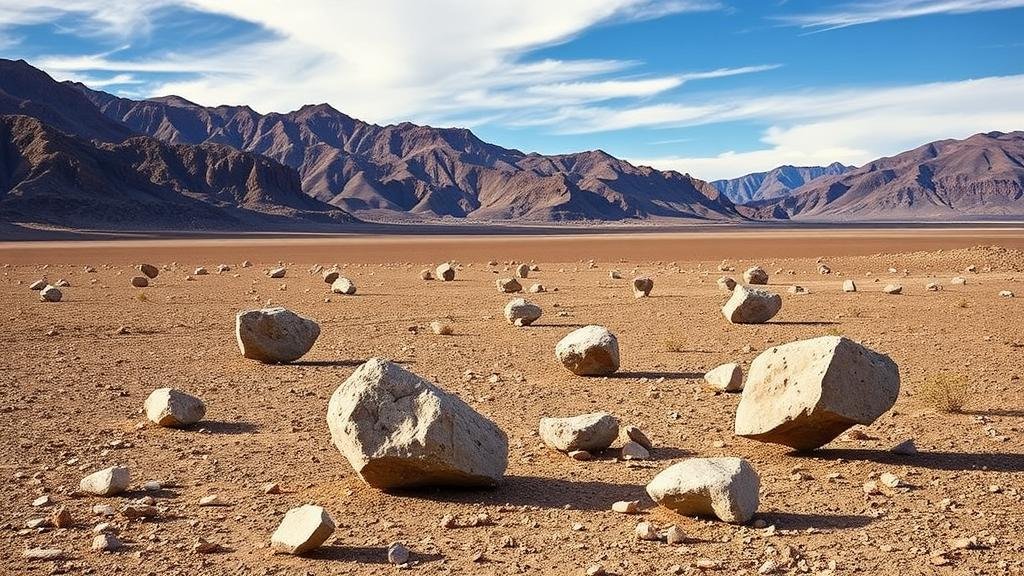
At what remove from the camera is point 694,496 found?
635cm

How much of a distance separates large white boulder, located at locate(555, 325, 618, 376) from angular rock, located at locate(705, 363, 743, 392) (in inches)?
51.0

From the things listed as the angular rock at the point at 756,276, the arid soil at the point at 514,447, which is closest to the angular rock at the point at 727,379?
the arid soil at the point at 514,447

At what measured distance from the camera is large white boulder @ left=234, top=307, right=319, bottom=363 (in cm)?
1278

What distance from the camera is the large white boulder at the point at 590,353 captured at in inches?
458

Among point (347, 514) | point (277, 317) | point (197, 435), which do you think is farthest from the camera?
point (277, 317)

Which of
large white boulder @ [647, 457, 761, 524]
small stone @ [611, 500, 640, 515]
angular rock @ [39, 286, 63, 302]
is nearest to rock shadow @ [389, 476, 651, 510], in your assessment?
small stone @ [611, 500, 640, 515]

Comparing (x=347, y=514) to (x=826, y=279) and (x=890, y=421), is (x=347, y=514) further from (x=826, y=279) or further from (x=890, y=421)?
(x=826, y=279)

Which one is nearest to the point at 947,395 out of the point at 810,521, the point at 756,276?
the point at 810,521

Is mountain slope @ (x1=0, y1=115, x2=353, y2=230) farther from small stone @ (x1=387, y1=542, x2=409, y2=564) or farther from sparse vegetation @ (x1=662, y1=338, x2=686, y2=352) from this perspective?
small stone @ (x1=387, y1=542, x2=409, y2=564)

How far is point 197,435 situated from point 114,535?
2.84m

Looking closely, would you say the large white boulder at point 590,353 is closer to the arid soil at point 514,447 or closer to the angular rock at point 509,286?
the arid soil at point 514,447

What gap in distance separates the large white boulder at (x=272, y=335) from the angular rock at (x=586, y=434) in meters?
5.55

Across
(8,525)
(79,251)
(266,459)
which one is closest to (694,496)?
(266,459)

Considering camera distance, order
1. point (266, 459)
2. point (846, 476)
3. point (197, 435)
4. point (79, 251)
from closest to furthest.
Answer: point (846, 476)
point (266, 459)
point (197, 435)
point (79, 251)
